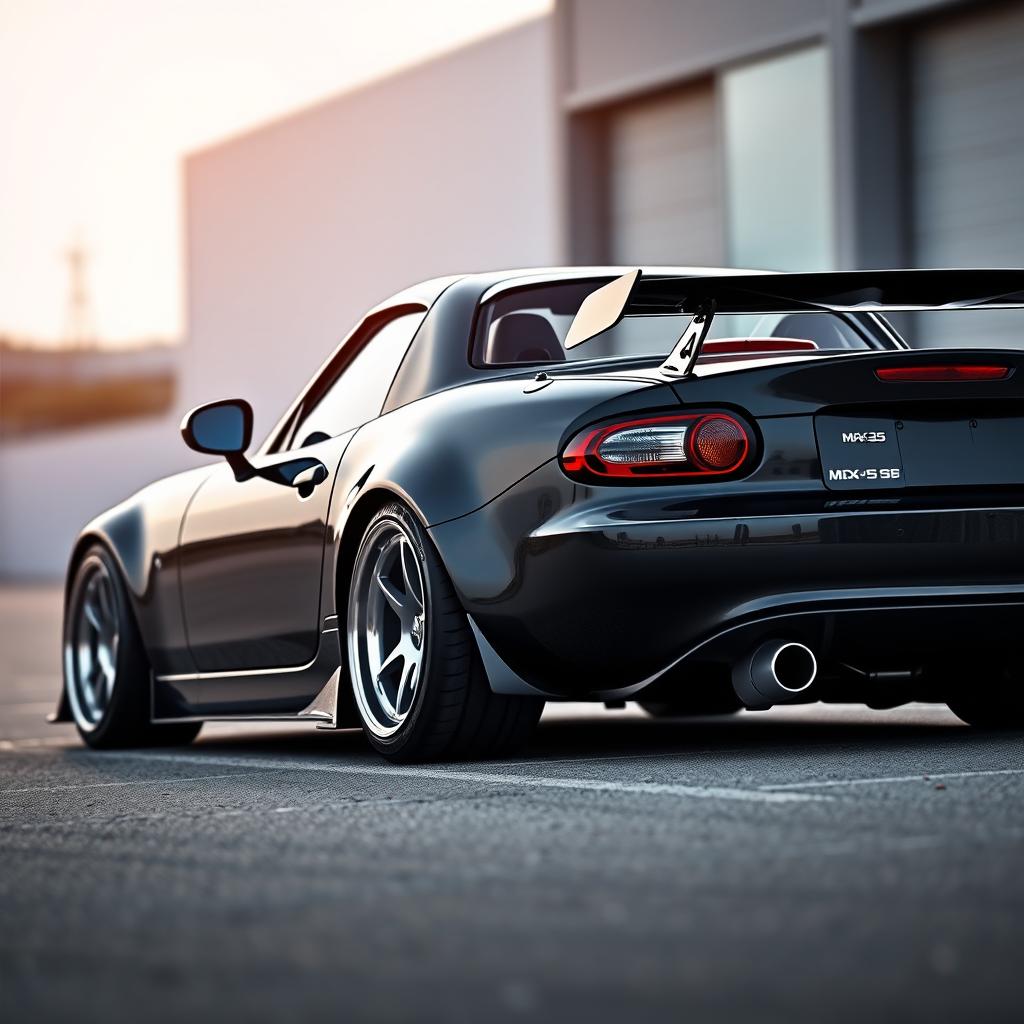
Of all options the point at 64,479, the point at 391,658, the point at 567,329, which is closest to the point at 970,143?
the point at 567,329

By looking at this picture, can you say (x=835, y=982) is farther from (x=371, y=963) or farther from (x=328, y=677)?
(x=328, y=677)

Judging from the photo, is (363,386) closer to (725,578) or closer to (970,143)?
(725,578)

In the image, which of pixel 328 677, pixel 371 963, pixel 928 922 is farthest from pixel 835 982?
pixel 328 677

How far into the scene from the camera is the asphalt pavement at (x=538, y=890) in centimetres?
246

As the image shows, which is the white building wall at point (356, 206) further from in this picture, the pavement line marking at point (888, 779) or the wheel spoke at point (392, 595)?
the pavement line marking at point (888, 779)

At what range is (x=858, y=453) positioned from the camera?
4.80 metres

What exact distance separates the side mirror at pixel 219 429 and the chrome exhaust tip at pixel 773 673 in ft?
6.68

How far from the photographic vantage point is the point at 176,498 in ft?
22.4

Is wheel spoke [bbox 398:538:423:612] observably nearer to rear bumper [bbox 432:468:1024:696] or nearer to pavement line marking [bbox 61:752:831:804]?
rear bumper [bbox 432:468:1024:696]

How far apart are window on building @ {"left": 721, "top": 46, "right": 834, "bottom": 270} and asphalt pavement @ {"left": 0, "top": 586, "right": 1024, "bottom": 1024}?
11765 mm

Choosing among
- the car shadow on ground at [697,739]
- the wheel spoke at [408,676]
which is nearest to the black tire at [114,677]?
the car shadow on ground at [697,739]

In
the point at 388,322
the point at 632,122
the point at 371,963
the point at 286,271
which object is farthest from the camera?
the point at 286,271

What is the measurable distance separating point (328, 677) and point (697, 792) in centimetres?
168

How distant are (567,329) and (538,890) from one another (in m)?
2.82
